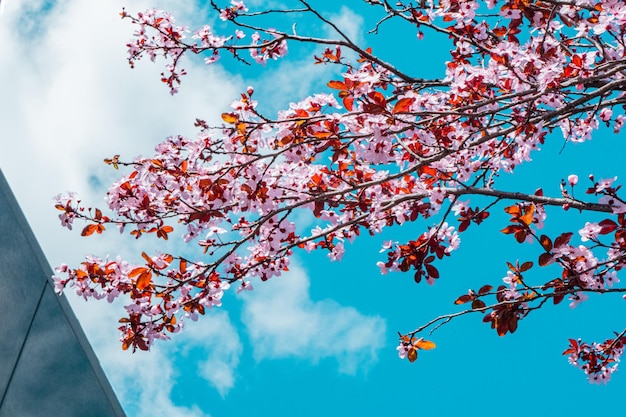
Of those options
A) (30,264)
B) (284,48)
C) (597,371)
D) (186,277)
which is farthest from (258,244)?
(597,371)

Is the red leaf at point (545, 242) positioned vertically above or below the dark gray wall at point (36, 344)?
below

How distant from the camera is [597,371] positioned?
15.4ft

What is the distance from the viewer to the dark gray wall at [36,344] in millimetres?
4559

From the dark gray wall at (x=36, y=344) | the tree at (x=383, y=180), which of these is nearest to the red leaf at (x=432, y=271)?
the tree at (x=383, y=180)

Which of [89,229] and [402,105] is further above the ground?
[89,229]

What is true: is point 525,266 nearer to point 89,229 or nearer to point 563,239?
point 563,239

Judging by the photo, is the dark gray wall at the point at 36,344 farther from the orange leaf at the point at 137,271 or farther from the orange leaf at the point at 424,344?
the orange leaf at the point at 424,344

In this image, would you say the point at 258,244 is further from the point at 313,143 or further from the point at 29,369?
the point at 29,369

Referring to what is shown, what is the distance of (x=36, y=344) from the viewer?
4.89 meters

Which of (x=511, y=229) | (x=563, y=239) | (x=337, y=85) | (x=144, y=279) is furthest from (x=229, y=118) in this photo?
(x=563, y=239)

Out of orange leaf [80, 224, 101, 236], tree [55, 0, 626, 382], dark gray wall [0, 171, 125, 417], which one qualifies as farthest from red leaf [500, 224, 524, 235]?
dark gray wall [0, 171, 125, 417]

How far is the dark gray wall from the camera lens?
4559 millimetres

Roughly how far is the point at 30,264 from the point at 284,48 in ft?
8.30

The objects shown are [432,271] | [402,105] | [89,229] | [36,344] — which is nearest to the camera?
[402,105]
